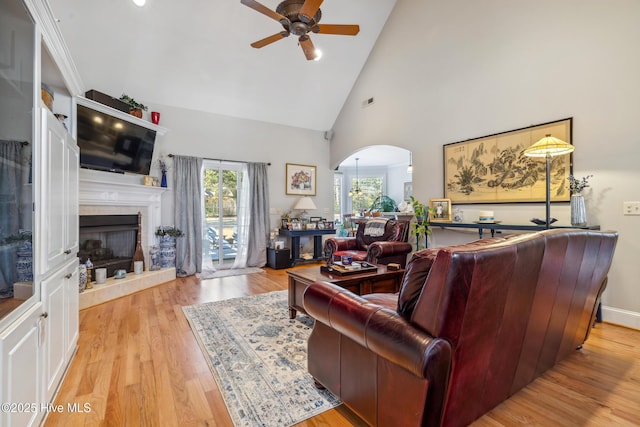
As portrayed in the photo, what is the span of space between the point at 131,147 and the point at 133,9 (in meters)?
1.79

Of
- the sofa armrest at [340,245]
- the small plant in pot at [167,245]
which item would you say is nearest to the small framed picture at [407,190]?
the sofa armrest at [340,245]

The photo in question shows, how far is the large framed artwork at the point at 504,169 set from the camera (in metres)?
3.24

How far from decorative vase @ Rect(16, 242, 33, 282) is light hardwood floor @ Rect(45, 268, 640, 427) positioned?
33.1 inches

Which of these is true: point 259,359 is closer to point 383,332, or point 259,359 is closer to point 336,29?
point 383,332

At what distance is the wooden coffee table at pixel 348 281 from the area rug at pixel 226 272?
2.44 m

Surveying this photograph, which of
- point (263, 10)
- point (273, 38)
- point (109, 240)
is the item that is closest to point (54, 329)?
point (109, 240)

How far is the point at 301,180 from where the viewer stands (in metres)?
6.50

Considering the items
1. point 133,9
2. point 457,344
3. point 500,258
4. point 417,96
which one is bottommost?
point 457,344

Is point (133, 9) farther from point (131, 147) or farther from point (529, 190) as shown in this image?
point (529, 190)

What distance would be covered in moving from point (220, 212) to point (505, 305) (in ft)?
17.0

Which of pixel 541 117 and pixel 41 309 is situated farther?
pixel 541 117

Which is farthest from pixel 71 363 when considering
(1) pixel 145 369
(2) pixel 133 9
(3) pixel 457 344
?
(2) pixel 133 9

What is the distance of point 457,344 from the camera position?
3.76 ft

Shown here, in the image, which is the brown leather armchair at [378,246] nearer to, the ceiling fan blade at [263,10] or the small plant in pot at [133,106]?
the ceiling fan blade at [263,10]
